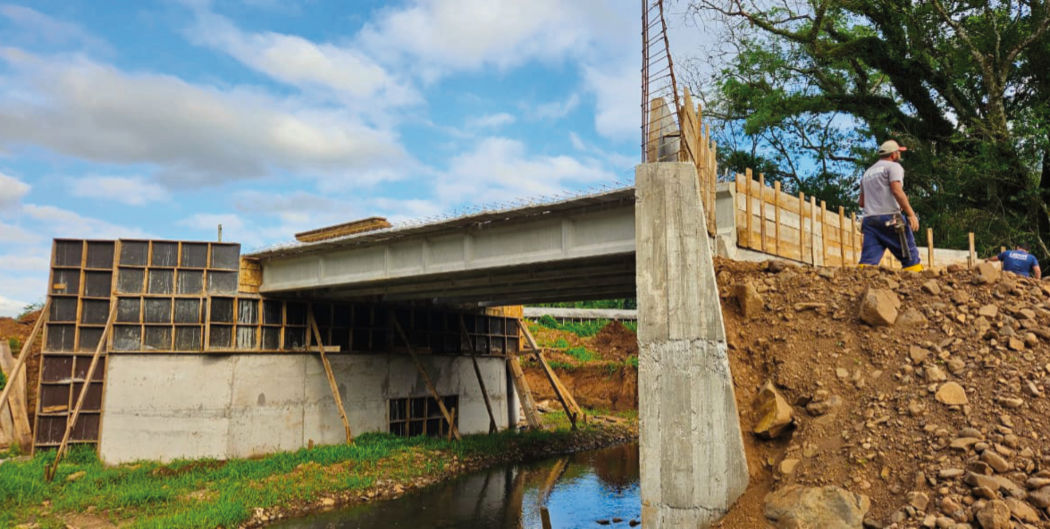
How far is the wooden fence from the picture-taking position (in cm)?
1451

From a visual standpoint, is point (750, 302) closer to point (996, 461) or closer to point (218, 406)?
point (996, 461)

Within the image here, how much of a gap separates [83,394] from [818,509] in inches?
737

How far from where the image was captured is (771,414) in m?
10.0

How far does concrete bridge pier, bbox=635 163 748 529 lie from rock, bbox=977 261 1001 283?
4.23 m

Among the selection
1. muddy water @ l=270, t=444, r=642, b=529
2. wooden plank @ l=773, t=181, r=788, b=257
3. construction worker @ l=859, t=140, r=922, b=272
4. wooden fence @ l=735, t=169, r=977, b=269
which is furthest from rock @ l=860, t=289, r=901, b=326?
muddy water @ l=270, t=444, r=642, b=529

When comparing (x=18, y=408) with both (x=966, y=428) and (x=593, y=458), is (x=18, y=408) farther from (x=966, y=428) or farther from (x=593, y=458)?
(x=966, y=428)

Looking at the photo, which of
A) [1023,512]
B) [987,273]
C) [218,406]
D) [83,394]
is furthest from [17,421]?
[987,273]

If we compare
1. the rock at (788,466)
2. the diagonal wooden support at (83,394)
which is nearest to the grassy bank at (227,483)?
the diagonal wooden support at (83,394)

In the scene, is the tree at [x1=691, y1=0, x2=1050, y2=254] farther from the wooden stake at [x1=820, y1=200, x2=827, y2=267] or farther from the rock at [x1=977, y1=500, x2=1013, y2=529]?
the rock at [x1=977, y1=500, x2=1013, y2=529]

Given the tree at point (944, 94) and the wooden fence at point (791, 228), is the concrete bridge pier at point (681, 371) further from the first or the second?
the tree at point (944, 94)

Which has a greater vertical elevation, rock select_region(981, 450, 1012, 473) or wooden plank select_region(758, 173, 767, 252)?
wooden plank select_region(758, 173, 767, 252)

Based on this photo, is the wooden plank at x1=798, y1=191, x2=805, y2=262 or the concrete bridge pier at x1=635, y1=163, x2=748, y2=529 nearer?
the concrete bridge pier at x1=635, y1=163, x2=748, y2=529

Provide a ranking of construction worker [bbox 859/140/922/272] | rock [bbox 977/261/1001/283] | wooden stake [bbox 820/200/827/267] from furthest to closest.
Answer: wooden stake [bbox 820/200/827/267] → construction worker [bbox 859/140/922/272] → rock [bbox 977/261/1001/283]

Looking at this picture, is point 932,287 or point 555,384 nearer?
point 932,287
